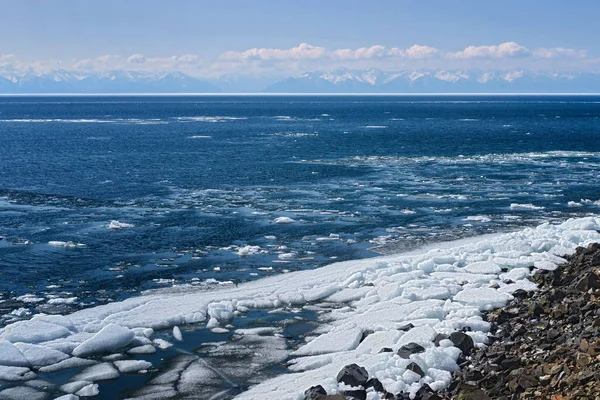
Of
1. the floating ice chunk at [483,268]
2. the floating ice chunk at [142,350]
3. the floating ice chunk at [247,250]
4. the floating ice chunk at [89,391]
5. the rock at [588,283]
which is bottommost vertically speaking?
the floating ice chunk at [89,391]

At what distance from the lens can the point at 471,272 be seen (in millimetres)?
22781

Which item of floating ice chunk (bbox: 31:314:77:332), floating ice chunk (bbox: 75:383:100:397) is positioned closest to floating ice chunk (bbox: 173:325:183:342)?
floating ice chunk (bbox: 31:314:77:332)

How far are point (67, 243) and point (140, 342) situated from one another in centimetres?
1216

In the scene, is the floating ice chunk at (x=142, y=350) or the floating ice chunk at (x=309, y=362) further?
the floating ice chunk at (x=142, y=350)

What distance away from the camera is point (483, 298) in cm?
1955

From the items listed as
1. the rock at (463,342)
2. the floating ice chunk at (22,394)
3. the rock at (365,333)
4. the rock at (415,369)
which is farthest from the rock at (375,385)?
the floating ice chunk at (22,394)

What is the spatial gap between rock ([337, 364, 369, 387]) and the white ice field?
0.87 ft

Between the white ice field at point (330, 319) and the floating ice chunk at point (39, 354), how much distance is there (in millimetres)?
26

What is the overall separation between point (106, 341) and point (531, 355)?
10764mm

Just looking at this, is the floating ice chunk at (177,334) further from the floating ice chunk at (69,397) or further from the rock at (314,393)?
the rock at (314,393)

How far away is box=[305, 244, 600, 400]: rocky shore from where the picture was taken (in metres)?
13.1

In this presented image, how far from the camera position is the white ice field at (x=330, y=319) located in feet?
51.3

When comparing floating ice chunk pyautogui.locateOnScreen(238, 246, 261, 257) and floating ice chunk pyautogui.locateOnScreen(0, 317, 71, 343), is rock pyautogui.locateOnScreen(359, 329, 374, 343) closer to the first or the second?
floating ice chunk pyautogui.locateOnScreen(0, 317, 71, 343)

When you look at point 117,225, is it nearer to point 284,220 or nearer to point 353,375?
point 284,220
